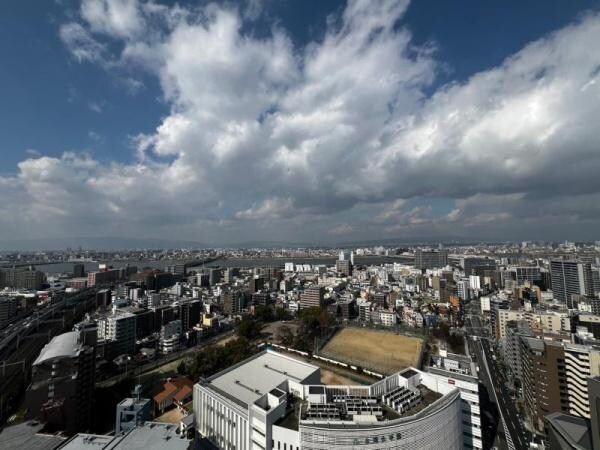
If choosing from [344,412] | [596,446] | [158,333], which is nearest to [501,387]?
[596,446]

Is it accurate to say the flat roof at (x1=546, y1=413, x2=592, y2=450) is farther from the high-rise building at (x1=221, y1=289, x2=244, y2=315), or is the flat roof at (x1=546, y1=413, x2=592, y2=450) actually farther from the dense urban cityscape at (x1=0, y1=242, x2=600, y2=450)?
the high-rise building at (x1=221, y1=289, x2=244, y2=315)

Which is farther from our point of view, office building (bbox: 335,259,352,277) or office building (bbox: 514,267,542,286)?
office building (bbox: 335,259,352,277)

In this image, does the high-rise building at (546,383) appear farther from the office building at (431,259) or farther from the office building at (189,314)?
the office building at (431,259)

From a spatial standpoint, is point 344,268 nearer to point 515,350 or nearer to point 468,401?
point 515,350

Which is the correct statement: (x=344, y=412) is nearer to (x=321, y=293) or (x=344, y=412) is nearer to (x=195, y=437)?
(x=195, y=437)

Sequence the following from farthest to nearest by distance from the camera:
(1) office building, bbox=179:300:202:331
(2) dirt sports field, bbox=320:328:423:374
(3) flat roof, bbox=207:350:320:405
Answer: (1) office building, bbox=179:300:202:331 < (2) dirt sports field, bbox=320:328:423:374 < (3) flat roof, bbox=207:350:320:405

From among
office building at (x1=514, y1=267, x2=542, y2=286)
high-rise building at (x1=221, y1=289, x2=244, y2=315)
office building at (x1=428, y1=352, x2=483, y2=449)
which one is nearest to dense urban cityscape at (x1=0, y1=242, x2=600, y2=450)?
office building at (x1=428, y1=352, x2=483, y2=449)
